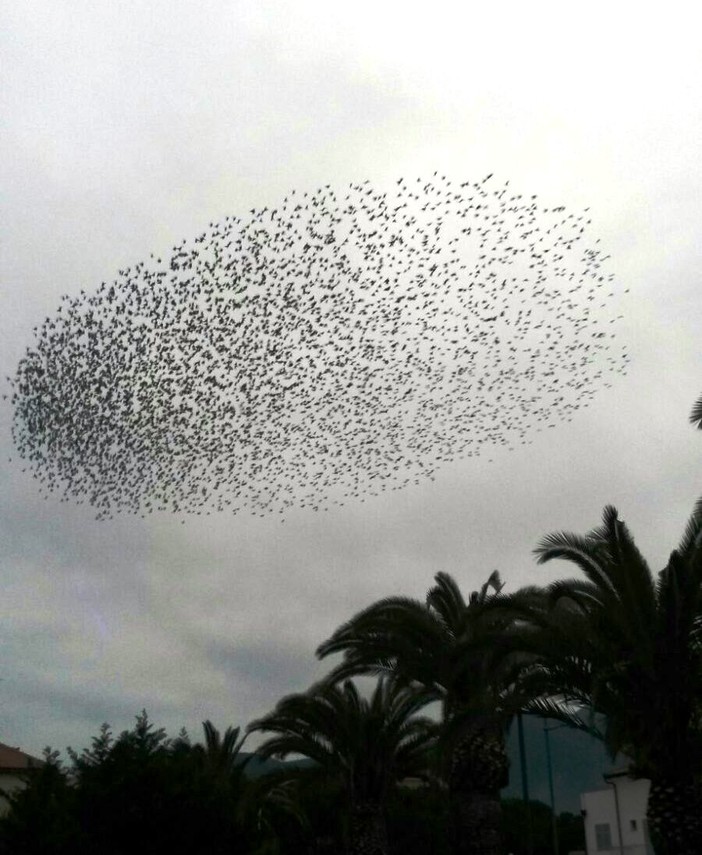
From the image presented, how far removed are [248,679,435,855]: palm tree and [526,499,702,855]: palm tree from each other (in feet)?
48.9

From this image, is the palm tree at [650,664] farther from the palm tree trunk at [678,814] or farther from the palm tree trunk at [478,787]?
the palm tree trunk at [478,787]

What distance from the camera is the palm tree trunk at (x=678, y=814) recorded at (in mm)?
16859

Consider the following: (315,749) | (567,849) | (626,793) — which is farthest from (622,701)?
(567,849)

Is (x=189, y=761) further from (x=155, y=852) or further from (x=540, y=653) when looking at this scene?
(x=540, y=653)

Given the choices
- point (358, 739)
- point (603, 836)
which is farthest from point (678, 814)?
point (603, 836)

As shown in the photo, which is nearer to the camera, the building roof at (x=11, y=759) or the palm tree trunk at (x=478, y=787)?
the palm tree trunk at (x=478, y=787)

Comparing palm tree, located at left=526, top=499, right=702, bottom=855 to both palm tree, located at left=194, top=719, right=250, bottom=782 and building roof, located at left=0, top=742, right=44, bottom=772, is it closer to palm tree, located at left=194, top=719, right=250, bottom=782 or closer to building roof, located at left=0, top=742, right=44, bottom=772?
palm tree, located at left=194, top=719, right=250, bottom=782

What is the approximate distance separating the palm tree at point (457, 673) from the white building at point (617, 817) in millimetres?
24104

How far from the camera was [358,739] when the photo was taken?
106ft

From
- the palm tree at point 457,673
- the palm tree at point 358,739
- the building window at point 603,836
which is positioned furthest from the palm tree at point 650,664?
the building window at point 603,836

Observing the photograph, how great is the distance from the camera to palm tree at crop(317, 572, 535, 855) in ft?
86.1

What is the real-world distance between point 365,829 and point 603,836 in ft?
83.5

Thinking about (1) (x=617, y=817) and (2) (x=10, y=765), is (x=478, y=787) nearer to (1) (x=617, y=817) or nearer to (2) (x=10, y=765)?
(1) (x=617, y=817)

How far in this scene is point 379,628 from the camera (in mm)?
27219
